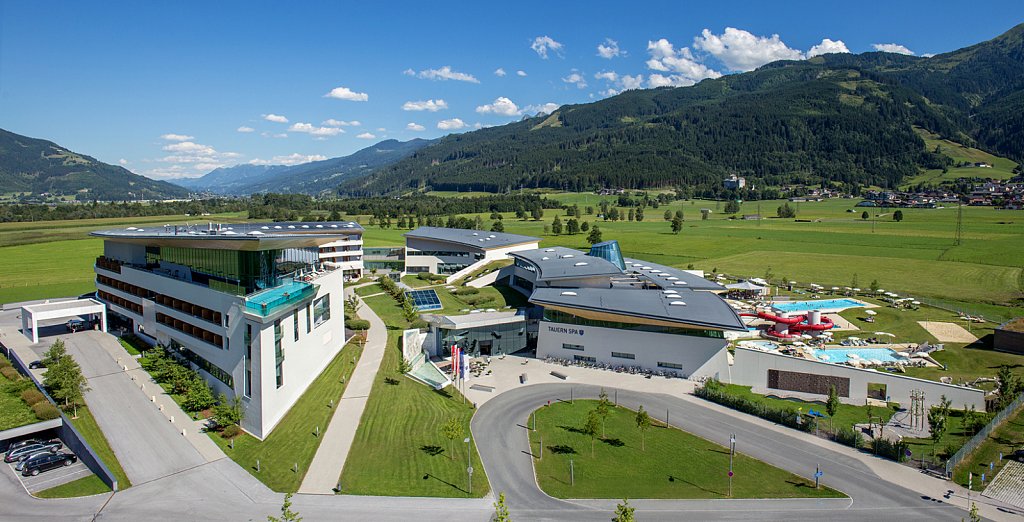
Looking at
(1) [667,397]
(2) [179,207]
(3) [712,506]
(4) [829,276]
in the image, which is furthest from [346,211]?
(3) [712,506]

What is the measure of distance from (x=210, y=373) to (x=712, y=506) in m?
31.2

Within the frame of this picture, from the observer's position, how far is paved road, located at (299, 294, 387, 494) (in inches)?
1064

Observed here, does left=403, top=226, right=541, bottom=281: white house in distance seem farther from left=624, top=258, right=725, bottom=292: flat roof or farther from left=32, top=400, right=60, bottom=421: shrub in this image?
left=32, top=400, right=60, bottom=421: shrub

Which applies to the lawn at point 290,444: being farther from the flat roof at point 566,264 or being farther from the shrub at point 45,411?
the flat roof at point 566,264

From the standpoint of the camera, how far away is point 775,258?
328 feet

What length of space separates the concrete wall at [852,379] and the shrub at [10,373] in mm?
51140

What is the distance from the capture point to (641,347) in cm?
4512

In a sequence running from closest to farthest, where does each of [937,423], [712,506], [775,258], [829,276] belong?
[712,506], [937,423], [829,276], [775,258]

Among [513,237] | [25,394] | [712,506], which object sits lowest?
[712,506]

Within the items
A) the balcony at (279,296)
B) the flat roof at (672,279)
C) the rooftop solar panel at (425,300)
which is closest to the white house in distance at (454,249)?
the rooftop solar panel at (425,300)

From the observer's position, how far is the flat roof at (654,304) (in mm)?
43438

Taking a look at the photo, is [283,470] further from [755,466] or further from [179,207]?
Answer: [179,207]

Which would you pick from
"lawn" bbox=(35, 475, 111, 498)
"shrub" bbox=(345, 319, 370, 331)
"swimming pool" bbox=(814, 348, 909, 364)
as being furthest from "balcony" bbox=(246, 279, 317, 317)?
"swimming pool" bbox=(814, 348, 909, 364)

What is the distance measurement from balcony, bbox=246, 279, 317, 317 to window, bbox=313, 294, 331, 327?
2.68 metres
